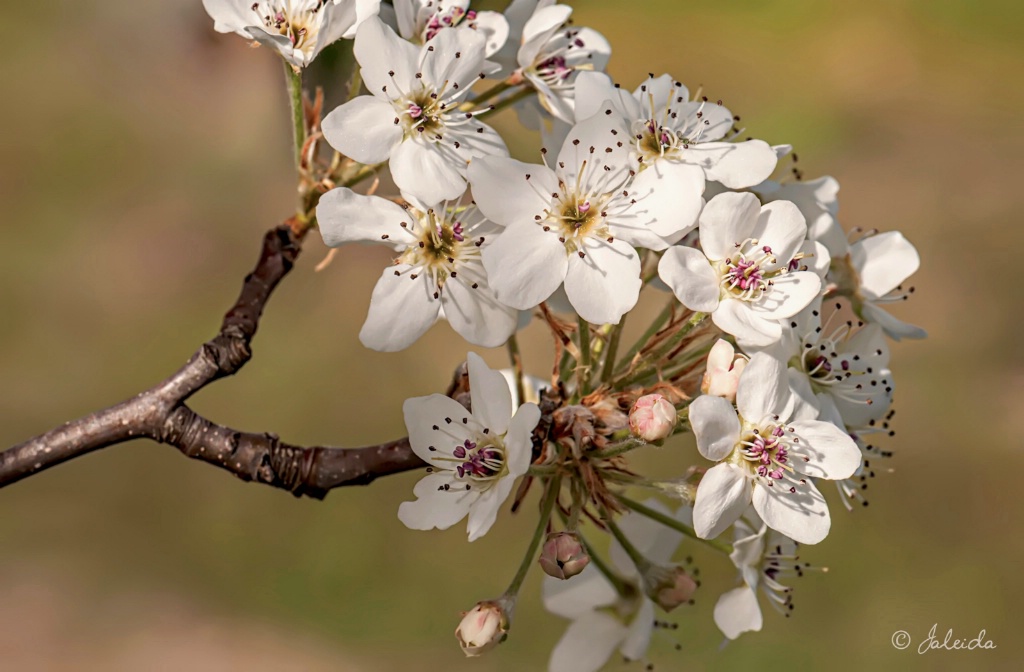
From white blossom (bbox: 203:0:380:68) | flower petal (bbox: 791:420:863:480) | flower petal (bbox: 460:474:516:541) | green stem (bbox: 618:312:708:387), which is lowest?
flower petal (bbox: 791:420:863:480)

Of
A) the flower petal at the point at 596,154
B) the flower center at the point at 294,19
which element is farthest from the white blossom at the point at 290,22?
the flower petal at the point at 596,154

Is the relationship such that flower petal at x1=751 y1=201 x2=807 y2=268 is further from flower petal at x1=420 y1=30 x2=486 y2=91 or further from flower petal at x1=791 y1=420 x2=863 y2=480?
flower petal at x1=420 y1=30 x2=486 y2=91

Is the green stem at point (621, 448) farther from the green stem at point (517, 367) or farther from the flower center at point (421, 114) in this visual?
the flower center at point (421, 114)

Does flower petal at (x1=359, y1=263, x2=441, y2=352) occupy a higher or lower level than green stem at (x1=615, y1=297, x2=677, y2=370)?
higher

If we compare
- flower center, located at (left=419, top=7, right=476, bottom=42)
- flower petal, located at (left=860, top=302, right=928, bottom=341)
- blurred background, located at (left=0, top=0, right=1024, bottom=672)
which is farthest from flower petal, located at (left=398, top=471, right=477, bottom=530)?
blurred background, located at (left=0, top=0, right=1024, bottom=672)

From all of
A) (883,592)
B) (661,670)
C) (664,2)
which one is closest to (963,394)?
(883,592)

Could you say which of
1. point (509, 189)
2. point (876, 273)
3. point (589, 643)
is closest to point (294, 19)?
point (509, 189)
